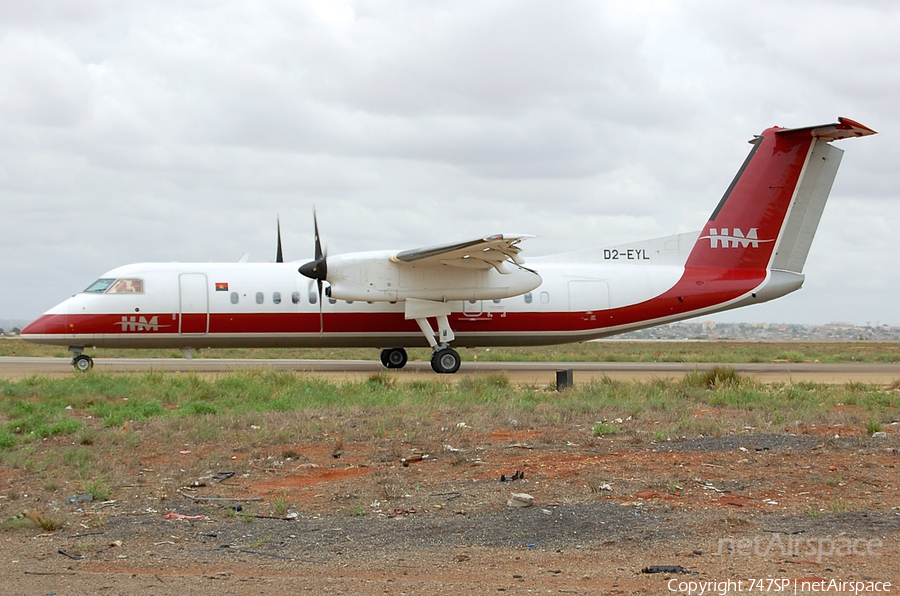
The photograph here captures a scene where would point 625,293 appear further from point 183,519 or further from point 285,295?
point 183,519

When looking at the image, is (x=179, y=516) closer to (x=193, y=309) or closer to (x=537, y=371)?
(x=193, y=309)

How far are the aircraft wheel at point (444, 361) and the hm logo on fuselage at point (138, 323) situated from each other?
23.5 feet

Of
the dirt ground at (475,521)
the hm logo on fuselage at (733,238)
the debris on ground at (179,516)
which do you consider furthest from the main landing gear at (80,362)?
the hm logo on fuselage at (733,238)

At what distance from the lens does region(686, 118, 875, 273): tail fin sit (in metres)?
22.8

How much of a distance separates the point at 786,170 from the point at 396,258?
10989 mm

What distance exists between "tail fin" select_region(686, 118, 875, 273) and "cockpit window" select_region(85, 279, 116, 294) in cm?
1585

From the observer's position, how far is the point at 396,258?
2089cm

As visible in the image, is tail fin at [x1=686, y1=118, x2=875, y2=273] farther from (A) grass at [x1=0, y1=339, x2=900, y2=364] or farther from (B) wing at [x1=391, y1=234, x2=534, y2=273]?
(A) grass at [x1=0, y1=339, x2=900, y2=364]

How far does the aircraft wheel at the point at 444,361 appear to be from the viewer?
2194 centimetres

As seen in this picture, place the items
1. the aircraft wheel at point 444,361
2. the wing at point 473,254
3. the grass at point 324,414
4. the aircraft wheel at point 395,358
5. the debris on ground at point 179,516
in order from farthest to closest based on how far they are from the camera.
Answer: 1. the aircraft wheel at point 395,358
2. the aircraft wheel at point 444,361
3. the wing at point 473,254
4. the grass at point 324,414
5. the debris on ground at point 179,516

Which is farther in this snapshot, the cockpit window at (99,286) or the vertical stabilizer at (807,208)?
the vertical stabilizer at (807,208)

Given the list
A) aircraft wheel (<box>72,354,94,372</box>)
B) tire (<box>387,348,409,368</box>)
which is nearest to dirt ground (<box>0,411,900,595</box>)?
aircraft wheel (<box>72,354,94,372</box>)

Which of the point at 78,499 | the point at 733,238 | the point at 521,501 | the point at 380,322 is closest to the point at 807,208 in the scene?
the point at 733,238

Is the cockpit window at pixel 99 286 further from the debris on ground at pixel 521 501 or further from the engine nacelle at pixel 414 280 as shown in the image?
the debris on ground at pixel 521 501
